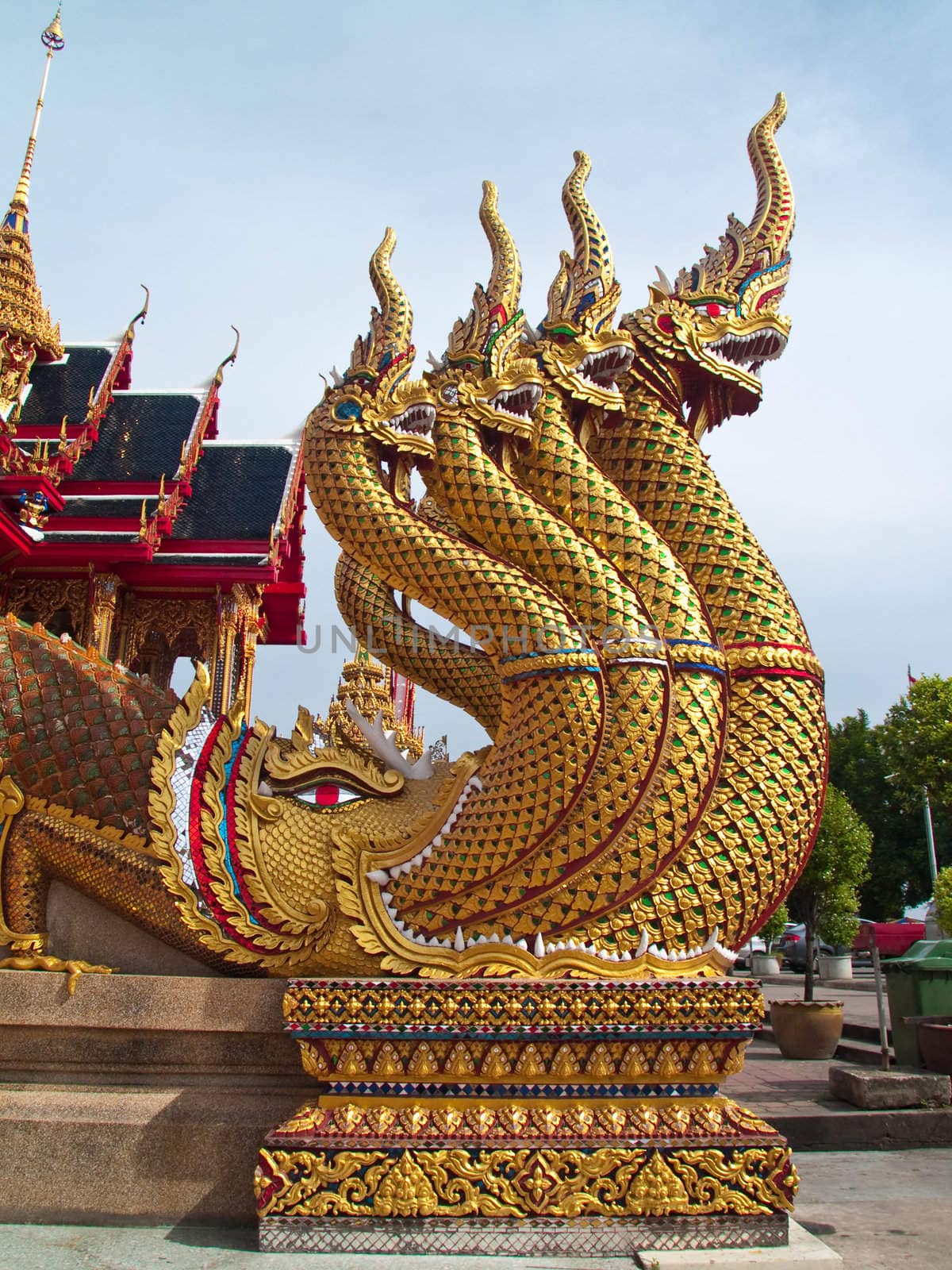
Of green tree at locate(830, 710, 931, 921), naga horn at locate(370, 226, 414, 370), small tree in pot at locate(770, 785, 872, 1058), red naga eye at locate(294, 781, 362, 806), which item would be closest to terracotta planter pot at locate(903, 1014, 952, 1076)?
small tree in pot at locate(770, 785, 872, 1058)

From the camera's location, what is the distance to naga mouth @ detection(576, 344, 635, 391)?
4.81 m

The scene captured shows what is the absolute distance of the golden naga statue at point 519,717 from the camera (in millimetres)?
4008

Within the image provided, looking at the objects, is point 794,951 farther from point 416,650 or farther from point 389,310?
point 389,310

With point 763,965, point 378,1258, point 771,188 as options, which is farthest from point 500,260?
point 763,965

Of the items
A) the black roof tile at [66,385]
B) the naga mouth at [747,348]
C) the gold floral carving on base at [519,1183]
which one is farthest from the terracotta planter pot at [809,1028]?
the black roof tile at [66,385]

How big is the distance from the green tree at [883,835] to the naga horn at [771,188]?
105 ft

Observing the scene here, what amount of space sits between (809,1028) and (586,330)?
9108 mm

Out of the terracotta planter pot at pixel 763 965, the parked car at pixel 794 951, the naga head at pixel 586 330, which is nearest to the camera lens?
the naga head at pixel 586 330

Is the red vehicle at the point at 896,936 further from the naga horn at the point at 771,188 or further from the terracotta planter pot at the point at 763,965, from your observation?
the naga horn at the point at 771,188

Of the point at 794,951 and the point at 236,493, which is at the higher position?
the point at 236,493

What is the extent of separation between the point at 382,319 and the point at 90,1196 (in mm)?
4009

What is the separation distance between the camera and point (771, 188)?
5273 millimetres

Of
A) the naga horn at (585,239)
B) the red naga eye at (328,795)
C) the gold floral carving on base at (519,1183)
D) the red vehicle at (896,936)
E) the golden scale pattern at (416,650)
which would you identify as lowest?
the gold floral carving on base at (519,1183)

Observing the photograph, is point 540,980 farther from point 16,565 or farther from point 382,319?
point 16,565
